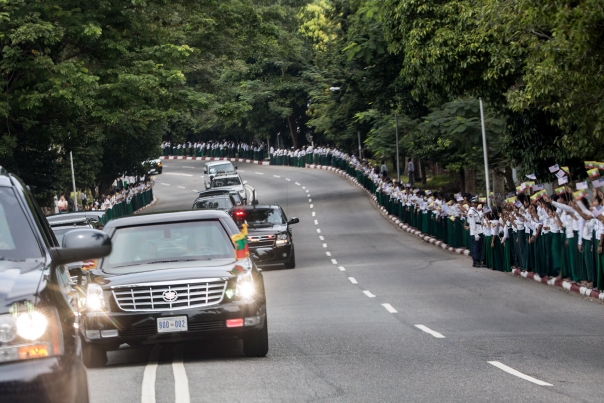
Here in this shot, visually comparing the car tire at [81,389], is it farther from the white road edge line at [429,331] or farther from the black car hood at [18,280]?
the white road edge line at [429,331]

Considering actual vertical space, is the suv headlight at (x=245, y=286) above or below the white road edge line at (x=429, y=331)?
above

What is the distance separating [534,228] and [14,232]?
18934 millimetres

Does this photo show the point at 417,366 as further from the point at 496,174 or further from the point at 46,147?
the point at 496,174

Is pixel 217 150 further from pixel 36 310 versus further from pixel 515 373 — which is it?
pixel 36 310

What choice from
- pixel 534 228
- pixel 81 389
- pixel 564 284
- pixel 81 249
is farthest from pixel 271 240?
pixel 81 389

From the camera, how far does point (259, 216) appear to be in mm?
31406

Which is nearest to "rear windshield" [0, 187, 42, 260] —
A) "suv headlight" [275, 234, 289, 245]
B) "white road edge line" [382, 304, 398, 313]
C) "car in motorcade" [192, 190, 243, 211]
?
"white road edge line" [382, 304, 398, 313]

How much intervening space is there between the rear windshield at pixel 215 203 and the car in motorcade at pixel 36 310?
2932 centimetres

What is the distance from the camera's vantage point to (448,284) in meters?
22.8

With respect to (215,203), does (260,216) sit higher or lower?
lower

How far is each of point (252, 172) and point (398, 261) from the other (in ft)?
186

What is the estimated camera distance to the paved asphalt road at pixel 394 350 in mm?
9578

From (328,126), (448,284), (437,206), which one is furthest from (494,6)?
(328,126)

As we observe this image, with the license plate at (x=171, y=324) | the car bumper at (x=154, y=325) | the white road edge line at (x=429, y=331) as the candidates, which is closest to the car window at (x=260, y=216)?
the white road edge line at (x=429, y=331)
